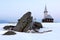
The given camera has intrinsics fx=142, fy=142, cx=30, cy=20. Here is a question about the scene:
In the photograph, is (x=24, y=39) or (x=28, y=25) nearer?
(x=24, y=39)

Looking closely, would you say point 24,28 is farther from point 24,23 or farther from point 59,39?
point 59,39

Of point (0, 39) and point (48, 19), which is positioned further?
point (48, 19)

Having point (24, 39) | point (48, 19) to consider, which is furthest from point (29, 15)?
point (48, 19)

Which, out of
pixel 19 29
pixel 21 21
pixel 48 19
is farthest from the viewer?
pixel 48 19

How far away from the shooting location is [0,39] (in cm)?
745

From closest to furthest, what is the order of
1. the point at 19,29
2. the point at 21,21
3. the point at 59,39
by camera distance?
the point at 59,39 < the point at 19,29 < the point at 21,21

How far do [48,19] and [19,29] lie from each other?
44.7 m

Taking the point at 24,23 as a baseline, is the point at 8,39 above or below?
below

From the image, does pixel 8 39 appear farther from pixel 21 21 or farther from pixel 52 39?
pixel 21 21

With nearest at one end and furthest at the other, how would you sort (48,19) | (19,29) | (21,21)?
(19,29)
(21,21)
(48,19)

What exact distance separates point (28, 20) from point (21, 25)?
0.85 metres

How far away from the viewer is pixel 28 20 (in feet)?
43.4

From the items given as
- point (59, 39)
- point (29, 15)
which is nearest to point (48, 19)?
point (29, 15)

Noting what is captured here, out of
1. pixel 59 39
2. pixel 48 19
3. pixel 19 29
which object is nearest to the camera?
pixel 59 39
